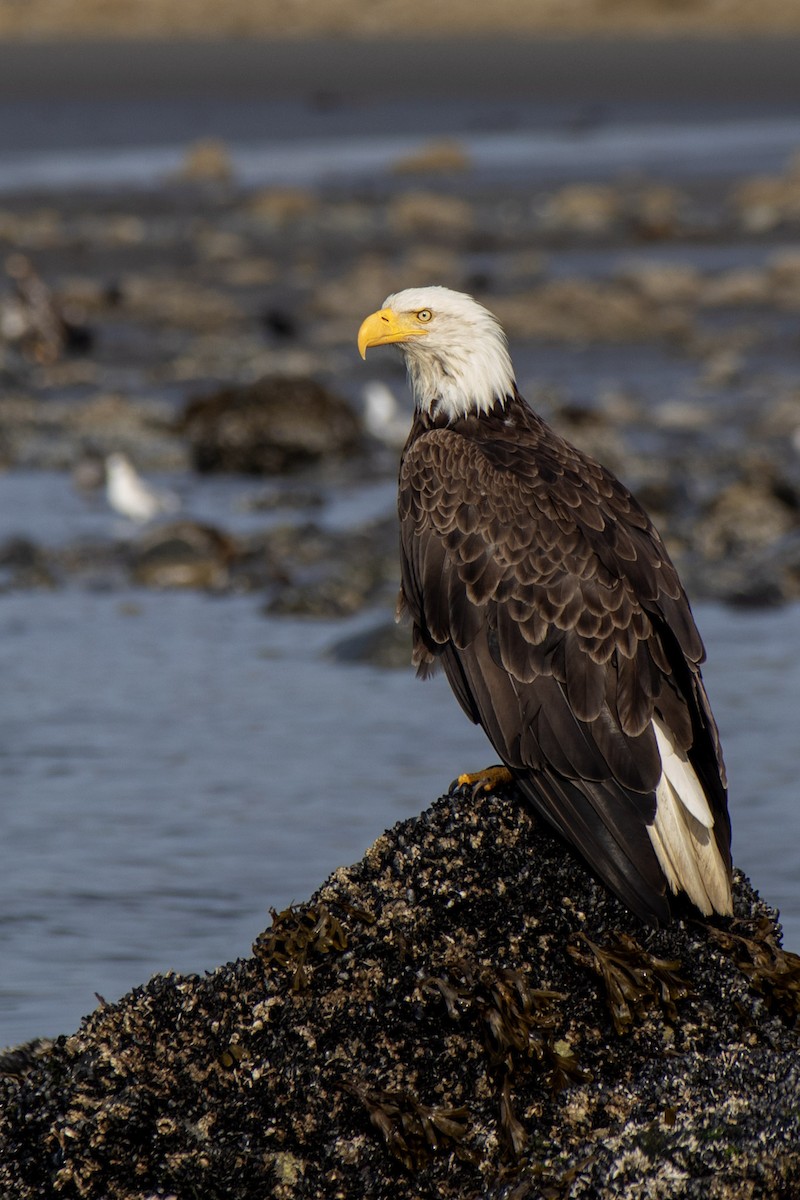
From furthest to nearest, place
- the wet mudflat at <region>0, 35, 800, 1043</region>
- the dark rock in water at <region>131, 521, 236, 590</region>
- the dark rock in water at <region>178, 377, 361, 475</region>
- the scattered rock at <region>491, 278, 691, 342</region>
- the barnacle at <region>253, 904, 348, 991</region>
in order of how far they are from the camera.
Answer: the scattered rock at <region>491, 278, 691, 342</region>, the dark rock in water at <region>178, 377, 361, 475</region>, the dark rock in water at <region>131, 521, 236, 590</region>, the wet mudflat at <region>0, 35, 800, 1043</region>, the barnacle at <region>253, 904, 348, 991</region>

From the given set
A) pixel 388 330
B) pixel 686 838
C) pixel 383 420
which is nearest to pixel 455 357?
pixel 388 330

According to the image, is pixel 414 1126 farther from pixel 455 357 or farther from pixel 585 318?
pixel 585 318

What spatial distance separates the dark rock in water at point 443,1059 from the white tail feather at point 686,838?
93 millimetres

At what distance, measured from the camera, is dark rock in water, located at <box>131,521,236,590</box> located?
38.0 feet

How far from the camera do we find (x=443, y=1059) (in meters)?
4.32

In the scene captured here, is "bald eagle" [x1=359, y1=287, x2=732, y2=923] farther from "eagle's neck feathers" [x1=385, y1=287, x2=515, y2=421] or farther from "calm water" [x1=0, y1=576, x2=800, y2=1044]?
"calm water" [x1=0, y1=576, x2=800, y2=1044]

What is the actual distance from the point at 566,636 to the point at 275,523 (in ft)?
26.5

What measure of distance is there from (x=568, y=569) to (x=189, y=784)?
11.8ft

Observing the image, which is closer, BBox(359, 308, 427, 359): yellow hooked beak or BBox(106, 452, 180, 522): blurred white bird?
BBox(359, 308, 427, 359): yellow hooked beak

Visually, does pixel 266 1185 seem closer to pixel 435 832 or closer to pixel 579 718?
pixel 435 832

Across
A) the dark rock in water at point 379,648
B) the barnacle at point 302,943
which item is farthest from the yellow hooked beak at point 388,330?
the dark rock in water at point 379,648

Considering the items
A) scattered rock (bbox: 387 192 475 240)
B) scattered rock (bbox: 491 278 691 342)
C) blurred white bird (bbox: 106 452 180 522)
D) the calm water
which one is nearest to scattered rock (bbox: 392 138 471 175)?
scattered rock (bbox: 387 192 475 240)

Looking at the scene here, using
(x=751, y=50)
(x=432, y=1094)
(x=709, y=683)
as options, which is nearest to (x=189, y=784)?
(x=709, y=683)

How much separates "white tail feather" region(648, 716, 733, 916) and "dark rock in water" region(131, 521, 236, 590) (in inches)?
273
